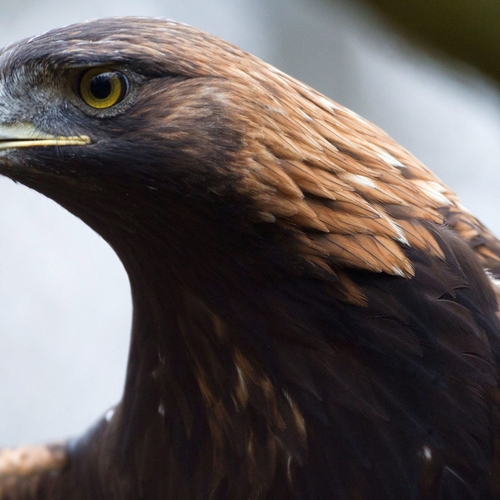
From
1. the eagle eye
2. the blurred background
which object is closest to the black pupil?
the eagle eye

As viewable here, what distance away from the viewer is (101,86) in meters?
1.25

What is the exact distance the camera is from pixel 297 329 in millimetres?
1377

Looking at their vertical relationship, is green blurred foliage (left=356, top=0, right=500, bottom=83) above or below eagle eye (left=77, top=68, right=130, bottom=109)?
above

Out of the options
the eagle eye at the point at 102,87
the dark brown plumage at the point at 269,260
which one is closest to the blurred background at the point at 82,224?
the dark brown plumage at the point at 269,260

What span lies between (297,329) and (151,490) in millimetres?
534

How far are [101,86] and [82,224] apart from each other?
117 inches

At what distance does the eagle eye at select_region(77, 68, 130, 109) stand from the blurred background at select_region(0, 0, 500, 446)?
7.97 feet

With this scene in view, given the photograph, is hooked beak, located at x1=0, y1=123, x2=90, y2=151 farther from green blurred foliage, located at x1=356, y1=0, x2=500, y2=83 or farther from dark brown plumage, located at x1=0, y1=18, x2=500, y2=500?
green blurred foliage, located at x1=356, y1=0, x2=500, y2=83

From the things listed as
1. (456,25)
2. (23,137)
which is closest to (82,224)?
(23,137)

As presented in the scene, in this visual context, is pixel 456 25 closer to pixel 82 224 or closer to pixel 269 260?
pixel 269 260

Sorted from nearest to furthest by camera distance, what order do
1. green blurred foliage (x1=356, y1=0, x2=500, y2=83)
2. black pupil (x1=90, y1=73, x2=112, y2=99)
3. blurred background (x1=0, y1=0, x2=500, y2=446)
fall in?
black pupil (x1=90, y1=73, x2=112, y2=99) → green blurred foliage (x1=356, y1=0, x2=500, y2=83) → blurred background (x1=0, y1=0, x2=500, y2=446)

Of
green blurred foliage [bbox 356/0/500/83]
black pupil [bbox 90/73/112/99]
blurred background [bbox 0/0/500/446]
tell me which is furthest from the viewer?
blurred background [bbox 0/0/500/446]

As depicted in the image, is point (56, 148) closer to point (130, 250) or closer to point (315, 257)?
point (130, 250)

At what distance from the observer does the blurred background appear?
3871 millimetres
